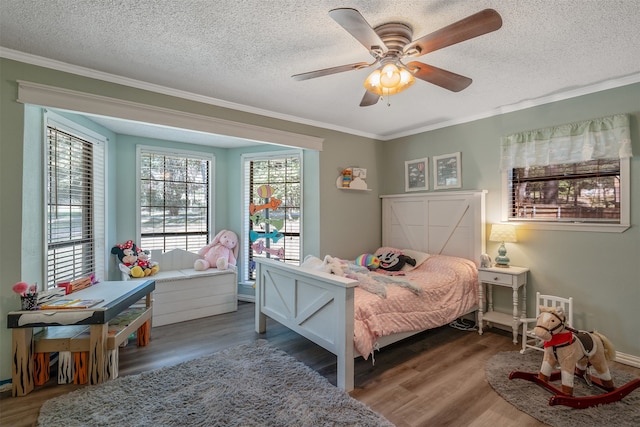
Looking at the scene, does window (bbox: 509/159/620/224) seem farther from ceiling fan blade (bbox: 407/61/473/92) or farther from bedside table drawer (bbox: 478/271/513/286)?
ceiling fan blade (bbox: 407/61/473/92)

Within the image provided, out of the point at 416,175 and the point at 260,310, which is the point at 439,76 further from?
the point at 260,310

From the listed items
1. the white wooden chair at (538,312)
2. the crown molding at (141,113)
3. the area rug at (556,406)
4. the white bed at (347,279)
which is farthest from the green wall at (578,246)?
the crown molding at (141,113)

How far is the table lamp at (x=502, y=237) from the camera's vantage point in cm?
318

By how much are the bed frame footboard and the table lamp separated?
1968mm

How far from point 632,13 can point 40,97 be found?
4056mm

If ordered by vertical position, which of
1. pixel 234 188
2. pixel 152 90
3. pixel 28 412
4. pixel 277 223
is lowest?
pixel 28 412

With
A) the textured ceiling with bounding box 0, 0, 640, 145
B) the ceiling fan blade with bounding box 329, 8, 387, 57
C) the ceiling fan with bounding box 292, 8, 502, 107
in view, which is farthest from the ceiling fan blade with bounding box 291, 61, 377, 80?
the textured ceiling with bounding box 0, 0, 640, 145

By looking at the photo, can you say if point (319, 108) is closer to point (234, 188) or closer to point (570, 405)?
point (234, 188)

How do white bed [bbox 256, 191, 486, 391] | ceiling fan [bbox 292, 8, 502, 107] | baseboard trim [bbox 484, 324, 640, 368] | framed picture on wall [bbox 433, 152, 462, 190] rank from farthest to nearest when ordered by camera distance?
framed picture on wall [bbox 433, 152, 462, 190], baseboard trim [bbox 484, 324, 640, 368], white bed [bbox 256, 191, 486, 391], ceiling fan [bbox 292, 8, 502, 107]

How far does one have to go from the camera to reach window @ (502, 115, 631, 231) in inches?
106

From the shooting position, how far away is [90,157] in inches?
Result: 135

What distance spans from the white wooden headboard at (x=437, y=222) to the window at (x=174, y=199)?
2766 millimetres

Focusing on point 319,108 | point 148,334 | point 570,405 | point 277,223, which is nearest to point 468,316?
point 570,405

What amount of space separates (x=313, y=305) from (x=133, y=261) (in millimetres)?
2468
